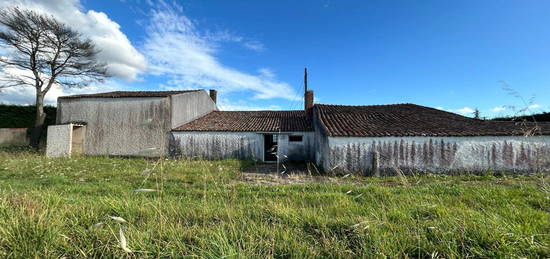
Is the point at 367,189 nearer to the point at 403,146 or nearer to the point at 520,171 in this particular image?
the point at 403,146

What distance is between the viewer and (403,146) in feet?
30.6

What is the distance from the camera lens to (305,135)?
577 inches

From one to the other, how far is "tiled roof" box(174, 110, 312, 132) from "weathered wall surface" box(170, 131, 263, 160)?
43cm

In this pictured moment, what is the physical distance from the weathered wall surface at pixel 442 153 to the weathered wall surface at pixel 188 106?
467 inches

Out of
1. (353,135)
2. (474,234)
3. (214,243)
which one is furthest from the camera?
(353,135)

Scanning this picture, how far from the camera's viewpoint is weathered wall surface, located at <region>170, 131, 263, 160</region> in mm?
14391

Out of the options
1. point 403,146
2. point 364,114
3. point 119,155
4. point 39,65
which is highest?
point 39,65

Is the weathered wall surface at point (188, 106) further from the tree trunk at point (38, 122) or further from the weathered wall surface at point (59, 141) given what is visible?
the tree trunk at point (38, 122)

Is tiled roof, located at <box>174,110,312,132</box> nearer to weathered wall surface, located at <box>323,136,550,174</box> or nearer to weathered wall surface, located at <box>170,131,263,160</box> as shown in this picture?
weathered wall surface, located at <box>170,131,263,160</box>

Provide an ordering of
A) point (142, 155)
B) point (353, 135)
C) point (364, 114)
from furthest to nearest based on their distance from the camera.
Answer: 1. point (142, 155)
2. point (364, 114)
3. point (353, 135)

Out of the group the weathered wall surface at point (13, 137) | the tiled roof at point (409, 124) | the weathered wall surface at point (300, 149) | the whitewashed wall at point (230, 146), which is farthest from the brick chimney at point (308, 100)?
the weathered wall surface at point (13, 137)

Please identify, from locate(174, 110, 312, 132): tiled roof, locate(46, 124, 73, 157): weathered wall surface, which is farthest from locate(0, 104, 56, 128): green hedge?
locate(174, 110, 312, 132): tiled roof

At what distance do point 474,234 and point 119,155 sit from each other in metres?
18.3

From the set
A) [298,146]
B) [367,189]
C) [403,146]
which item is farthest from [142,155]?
[403,146]
